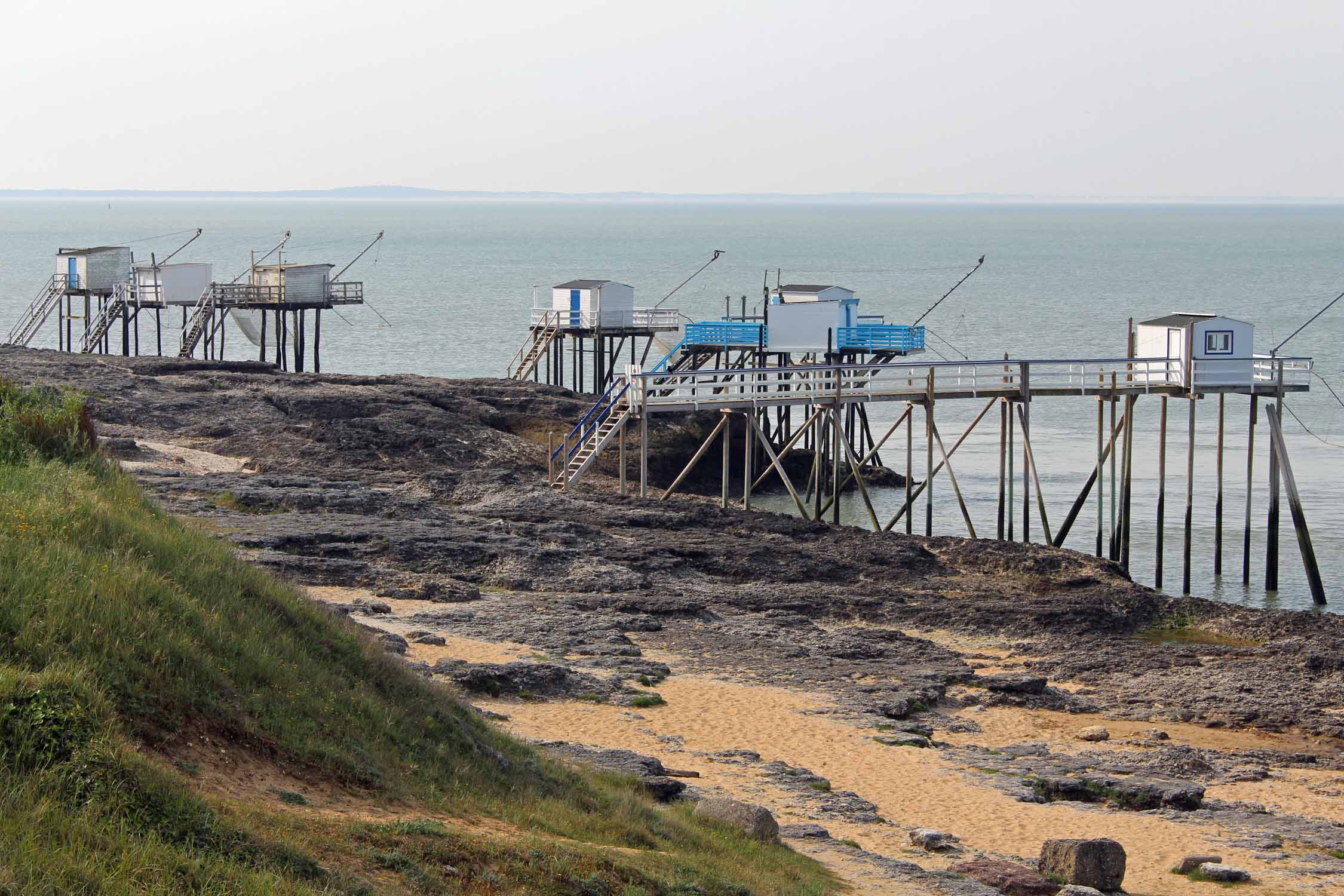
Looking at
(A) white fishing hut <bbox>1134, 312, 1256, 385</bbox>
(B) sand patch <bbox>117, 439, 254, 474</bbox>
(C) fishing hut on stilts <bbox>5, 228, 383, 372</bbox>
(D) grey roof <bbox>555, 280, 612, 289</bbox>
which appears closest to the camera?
(B) sand patch <bbox>117, 439, 254, 474</bbox>

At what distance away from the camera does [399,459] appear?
121 ft

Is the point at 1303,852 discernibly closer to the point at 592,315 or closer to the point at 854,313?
the point at 854,313

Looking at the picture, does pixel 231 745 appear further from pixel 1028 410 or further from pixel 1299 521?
pixel 1299 521

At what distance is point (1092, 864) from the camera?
44.9ft

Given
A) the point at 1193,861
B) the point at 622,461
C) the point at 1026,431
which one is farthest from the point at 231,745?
the point at 1026,431

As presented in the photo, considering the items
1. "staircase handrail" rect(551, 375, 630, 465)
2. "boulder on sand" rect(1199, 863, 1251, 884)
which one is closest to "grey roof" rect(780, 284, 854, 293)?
"staircase handrail" rect(551, 375, 630, 465)

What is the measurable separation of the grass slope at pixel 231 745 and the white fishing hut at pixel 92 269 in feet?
157

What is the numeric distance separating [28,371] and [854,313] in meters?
25.4

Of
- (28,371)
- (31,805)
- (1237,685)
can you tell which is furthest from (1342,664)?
(28,371)

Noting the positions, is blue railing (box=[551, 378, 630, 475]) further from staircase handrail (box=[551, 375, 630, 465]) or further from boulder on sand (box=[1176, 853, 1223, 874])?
boulder on sand (box=[1176, 853, 1223, 874])

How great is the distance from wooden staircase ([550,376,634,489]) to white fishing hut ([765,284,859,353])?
11363 millimetres

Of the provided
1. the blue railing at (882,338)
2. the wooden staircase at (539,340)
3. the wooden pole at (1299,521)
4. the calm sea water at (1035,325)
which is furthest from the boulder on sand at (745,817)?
the wooden staircase at (539,340)

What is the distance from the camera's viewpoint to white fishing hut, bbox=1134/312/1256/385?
115 feet

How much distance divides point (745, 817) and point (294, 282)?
4632 centimetres
